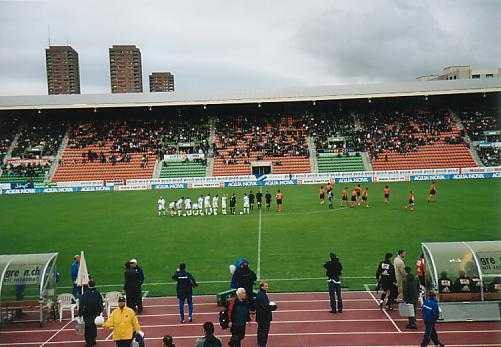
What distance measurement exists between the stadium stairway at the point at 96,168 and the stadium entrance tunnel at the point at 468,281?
40253mm

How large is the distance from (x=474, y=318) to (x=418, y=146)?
42.2m

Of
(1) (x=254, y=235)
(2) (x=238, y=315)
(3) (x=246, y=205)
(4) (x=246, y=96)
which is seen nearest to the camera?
(2) (x=238, y=315)

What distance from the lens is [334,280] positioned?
12.1 m

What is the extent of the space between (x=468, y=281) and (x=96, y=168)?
4446 cm

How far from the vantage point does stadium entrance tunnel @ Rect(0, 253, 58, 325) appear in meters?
12.4

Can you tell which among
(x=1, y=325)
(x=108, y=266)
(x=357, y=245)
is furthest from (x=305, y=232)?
(x=1, y=325)

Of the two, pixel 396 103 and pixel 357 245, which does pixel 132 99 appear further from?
pixel 357 245

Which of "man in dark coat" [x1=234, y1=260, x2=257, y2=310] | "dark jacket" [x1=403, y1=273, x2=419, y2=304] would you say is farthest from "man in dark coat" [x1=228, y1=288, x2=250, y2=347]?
"dark jacket" [x1=403, y1=273, x2=419, y2=304]

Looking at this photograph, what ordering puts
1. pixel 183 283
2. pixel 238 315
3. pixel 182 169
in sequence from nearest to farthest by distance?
1. pixel 238 315
2. pixel 183 283
3. pixel 182 169

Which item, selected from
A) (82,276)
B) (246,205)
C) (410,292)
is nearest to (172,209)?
(246,205)

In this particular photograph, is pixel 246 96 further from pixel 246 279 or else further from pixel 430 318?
pixel 430 318

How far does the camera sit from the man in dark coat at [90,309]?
1048 cm

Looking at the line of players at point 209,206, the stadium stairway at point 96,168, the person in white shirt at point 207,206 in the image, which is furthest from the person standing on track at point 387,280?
the stadium stairway at point 96,168

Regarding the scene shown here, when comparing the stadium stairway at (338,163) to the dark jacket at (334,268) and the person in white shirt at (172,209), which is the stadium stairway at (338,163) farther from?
the dark jacket at (334,268)
